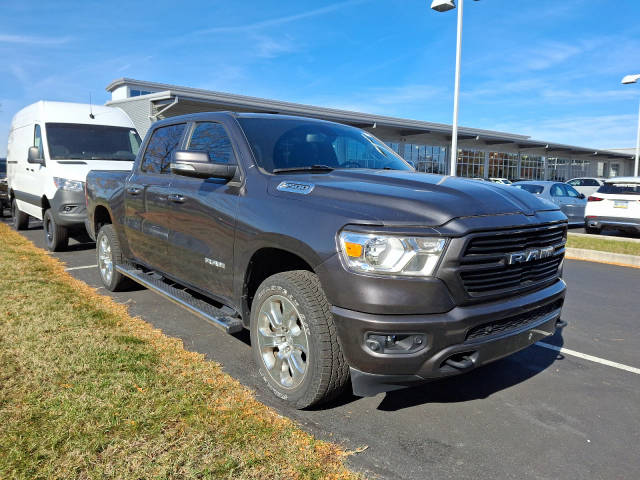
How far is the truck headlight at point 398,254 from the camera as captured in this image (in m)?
2.60

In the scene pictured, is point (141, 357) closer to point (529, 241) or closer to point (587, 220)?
point (529, 241)

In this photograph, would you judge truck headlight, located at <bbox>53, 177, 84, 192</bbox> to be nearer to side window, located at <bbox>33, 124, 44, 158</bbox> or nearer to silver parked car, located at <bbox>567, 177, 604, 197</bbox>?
side window, located at <bbox>33, 124, 44, 158</bbox>

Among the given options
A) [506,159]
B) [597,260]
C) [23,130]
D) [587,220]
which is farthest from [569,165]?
[23,130]

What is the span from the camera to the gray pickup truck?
8.54 ft

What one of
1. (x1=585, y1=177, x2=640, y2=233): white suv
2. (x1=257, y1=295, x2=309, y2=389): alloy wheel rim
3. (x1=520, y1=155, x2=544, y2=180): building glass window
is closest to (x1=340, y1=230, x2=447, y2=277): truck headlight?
(x1=257, y1=295, x2=309, y2=389): alloy wheel rim

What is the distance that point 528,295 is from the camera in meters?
3.05

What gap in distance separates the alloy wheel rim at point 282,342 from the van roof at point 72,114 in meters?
7.75

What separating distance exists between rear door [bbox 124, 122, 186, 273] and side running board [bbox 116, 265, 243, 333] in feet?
0.50

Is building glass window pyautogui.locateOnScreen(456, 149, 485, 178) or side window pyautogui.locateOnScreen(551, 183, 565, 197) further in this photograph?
building glass window pyautogui.locateOnScreen(456, 149, 485, 178)

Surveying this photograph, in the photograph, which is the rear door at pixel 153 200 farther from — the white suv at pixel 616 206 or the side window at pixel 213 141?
the white suv at pixel 616 206

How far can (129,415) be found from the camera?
2.90 m

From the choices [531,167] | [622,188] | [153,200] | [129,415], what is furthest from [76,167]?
[531,167]

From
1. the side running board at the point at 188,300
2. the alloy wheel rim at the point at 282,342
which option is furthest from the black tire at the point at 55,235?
the alloy wheel rim at the point at 282,342

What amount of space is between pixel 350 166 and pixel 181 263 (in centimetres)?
163
